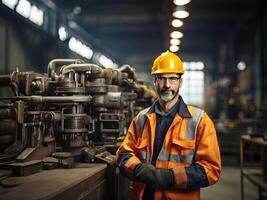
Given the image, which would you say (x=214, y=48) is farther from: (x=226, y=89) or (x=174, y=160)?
(x=174, y=160)

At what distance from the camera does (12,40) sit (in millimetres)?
7316

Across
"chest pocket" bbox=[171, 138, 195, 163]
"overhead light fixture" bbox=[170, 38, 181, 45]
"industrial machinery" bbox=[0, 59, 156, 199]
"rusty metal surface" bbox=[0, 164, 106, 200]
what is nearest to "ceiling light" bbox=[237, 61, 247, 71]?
"overhead light fixture" bbox=[170, 38, 181, 45]

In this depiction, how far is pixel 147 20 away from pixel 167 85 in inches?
412

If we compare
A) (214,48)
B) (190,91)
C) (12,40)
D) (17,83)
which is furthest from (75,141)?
(190,91)

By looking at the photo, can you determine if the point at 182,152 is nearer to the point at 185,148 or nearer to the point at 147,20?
the point at 185,148

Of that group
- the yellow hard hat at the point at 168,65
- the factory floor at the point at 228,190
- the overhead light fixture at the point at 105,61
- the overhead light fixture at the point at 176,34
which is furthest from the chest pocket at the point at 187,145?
the overhead light fixture at the point at 105,61

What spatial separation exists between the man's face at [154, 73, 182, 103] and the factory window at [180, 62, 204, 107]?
17.8 meters

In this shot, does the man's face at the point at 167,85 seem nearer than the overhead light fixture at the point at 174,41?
Yes

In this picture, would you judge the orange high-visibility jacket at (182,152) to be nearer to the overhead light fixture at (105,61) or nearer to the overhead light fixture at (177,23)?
the overhead light fixture at (177,23)

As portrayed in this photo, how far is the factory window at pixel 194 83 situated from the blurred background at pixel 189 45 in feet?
0.20

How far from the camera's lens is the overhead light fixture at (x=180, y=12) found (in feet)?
19.8

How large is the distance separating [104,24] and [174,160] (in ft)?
37.5

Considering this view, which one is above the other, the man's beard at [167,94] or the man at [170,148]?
the man's beard at [167,94]

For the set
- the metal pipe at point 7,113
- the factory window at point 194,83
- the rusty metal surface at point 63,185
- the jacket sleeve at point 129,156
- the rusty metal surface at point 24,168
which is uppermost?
the factory window at point 194,83
